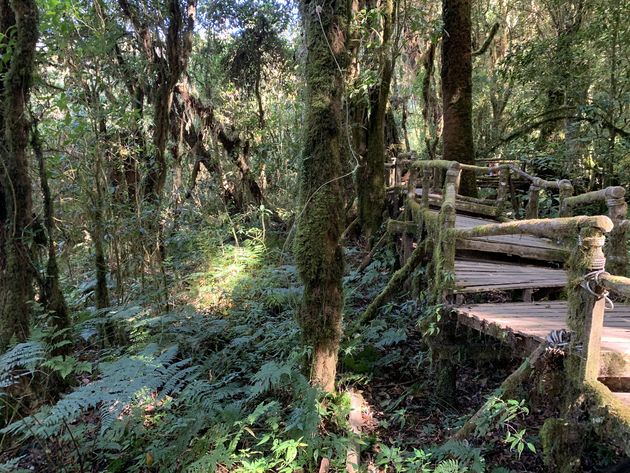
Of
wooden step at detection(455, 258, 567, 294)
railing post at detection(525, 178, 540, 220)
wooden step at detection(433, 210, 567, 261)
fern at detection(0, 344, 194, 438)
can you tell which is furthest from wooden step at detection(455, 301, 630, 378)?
fern at detection(0, 344, 194, 438)

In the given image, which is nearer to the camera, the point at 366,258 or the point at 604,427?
the point at 604,427

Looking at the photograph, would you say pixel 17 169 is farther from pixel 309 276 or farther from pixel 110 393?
pixel 309 276

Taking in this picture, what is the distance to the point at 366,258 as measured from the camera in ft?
32.2

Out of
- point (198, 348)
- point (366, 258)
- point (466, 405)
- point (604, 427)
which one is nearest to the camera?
point (604, 427)

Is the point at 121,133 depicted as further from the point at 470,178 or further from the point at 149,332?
the point at 470,178

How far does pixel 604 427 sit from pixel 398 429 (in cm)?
270

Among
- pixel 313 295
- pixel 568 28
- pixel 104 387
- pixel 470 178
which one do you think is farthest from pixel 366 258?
pixel 568 28

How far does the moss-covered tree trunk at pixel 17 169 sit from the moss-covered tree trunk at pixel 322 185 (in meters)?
3.55

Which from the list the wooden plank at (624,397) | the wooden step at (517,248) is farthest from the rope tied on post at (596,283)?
the wooden step at (517,248)

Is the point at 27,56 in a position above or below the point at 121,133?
above

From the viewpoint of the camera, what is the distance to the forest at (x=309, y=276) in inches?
152

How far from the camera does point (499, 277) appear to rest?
5688mm

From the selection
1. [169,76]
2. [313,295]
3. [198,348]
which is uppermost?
[169,76]

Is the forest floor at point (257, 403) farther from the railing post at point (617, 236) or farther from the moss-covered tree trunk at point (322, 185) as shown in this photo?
the railing post at point (617, 236)
